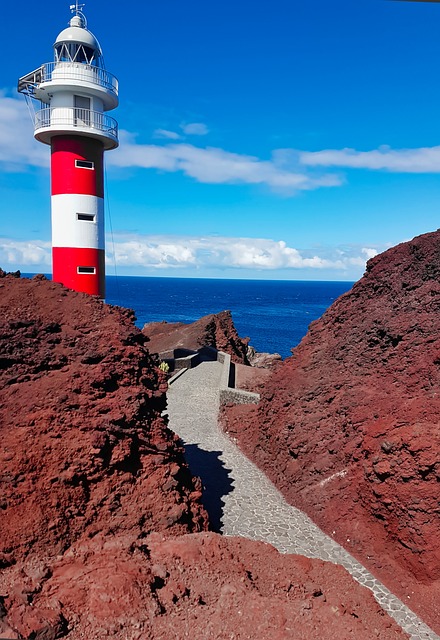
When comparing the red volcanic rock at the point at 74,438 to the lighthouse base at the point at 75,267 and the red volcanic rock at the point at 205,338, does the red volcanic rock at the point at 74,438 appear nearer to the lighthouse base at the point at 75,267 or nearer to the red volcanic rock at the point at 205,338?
the lighthouse base at the point at 75,267

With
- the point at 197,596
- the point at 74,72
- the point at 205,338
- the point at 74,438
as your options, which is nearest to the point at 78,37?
the point at 74,72

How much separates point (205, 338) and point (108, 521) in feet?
78.7

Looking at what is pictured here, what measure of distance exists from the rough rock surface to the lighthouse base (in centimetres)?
809

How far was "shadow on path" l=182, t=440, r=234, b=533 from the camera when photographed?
11.2 m

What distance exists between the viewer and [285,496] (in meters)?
12.4

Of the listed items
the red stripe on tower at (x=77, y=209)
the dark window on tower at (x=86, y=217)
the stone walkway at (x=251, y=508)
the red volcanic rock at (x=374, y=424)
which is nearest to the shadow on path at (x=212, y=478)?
the stone walkway at (x=251, y=508)

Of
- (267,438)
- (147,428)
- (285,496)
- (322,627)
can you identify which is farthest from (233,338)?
(322,627)

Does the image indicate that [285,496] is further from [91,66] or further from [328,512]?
[91,66]

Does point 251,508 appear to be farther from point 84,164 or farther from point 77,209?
point 84,164

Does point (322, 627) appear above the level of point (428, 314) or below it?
below

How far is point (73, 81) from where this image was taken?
1823 cm

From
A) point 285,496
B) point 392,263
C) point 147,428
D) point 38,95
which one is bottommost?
point 285,496

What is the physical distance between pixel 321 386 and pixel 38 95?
16253 mm

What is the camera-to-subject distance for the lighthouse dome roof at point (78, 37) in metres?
19.1
